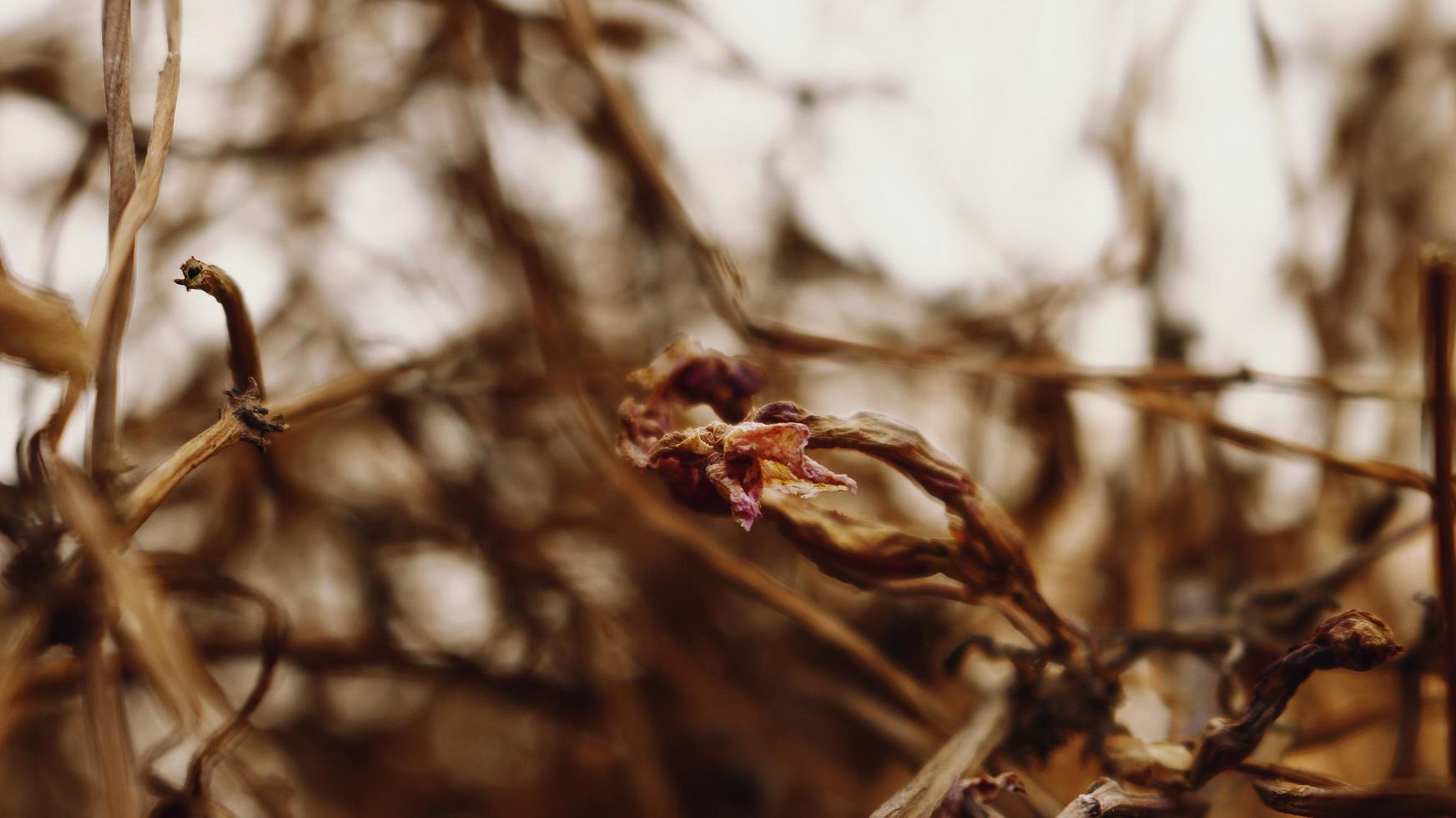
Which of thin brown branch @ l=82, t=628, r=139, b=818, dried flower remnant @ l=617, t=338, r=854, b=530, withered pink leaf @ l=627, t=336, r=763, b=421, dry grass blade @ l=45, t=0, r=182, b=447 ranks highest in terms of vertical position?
withered pink leaf @ l=627, t=336, r=763, b=421

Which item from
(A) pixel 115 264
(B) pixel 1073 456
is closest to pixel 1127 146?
(B) pixel 1073 456

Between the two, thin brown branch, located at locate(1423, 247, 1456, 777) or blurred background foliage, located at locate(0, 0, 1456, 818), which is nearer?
thin brown branch, located at locate(1423, 247, 1456, 777)

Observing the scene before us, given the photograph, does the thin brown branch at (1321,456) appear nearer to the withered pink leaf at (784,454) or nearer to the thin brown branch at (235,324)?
the withered pink leaf at (784,454)

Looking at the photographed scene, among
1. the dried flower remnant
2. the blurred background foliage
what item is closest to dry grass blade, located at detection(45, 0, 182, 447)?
the dried flower remnant

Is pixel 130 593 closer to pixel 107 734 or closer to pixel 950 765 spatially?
pixel 107 734

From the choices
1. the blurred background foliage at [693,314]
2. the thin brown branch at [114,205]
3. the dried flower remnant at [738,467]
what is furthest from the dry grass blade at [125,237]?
the blurred background foliage at [693,314]

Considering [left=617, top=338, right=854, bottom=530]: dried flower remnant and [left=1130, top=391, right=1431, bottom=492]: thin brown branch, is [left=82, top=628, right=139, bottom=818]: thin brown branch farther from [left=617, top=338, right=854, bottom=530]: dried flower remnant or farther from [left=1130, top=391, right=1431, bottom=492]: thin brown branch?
[left=1130, top=391, right=1431, bottom=492]: thin brown branch

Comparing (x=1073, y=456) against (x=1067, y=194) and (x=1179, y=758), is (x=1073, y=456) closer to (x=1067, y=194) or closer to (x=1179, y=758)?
(x=1067, y=194)
